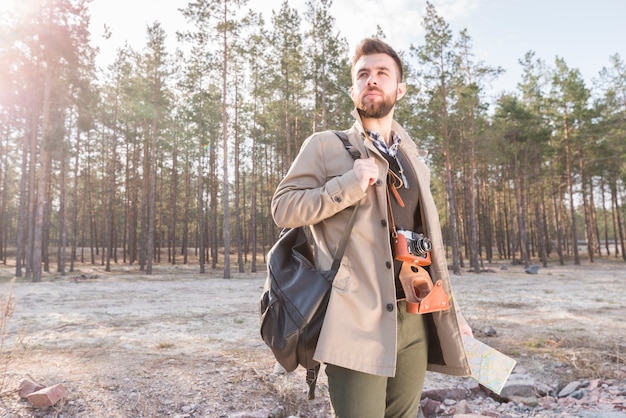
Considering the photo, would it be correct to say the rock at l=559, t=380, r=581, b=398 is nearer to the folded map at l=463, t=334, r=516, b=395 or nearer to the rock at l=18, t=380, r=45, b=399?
the folded map at l=463, t=334, r=516, b=395

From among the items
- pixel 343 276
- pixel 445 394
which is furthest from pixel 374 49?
pixel 445 394

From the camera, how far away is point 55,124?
20.3 m

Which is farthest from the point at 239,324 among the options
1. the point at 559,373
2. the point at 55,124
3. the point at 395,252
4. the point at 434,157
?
the point at 434,157

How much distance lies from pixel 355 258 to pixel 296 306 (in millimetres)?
306

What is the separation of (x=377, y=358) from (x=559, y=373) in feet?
16.1

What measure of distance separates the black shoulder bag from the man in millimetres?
44

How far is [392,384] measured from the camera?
1624mm

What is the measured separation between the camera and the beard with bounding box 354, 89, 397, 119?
1767mm

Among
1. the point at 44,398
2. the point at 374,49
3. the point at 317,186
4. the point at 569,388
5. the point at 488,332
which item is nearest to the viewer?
the point at 317,186

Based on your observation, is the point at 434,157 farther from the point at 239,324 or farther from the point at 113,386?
the point at 113,386

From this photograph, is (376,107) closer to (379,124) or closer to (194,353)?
(379,124)

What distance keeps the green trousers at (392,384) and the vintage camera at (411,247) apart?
21 centimetres

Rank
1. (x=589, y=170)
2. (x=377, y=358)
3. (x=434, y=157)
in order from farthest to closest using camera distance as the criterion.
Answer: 1. (x=589, y=170)
2. (x=434, y=157)
3. (x=377, y=358)

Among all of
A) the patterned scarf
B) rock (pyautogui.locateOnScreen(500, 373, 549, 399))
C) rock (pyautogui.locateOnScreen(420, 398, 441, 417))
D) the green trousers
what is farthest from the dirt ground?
the patterned scarf
